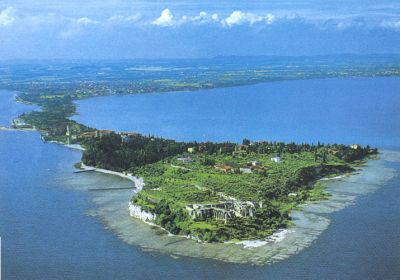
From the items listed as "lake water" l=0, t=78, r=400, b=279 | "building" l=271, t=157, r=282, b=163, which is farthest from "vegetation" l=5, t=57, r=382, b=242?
"lake water" l=0, t=78, r=400, b=279

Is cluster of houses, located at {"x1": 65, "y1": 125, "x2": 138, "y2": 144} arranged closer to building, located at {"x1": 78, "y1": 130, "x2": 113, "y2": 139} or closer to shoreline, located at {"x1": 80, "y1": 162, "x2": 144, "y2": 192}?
building, located at {"x1": 78, "y1": 130, "x2": 113, "y2": 139}

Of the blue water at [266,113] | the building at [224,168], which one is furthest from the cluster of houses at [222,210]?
the blue water at [266,113]

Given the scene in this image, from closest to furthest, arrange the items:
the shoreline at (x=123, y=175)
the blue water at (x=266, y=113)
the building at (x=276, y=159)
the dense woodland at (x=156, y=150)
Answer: the shoreline at (x=123, y=175)
the building at (x=276, y=159)
the dense woodland at (x=156, y=150)
the blue water at (x=266, y=113)

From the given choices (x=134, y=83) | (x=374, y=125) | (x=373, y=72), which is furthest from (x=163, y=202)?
(x=373, y=72)

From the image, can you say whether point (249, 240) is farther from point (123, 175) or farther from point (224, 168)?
point (123, 175)

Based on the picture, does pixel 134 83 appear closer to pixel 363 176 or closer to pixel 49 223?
pixel 363 176

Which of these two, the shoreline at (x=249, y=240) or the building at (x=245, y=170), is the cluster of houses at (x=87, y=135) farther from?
the building at (x=245, y=170)
